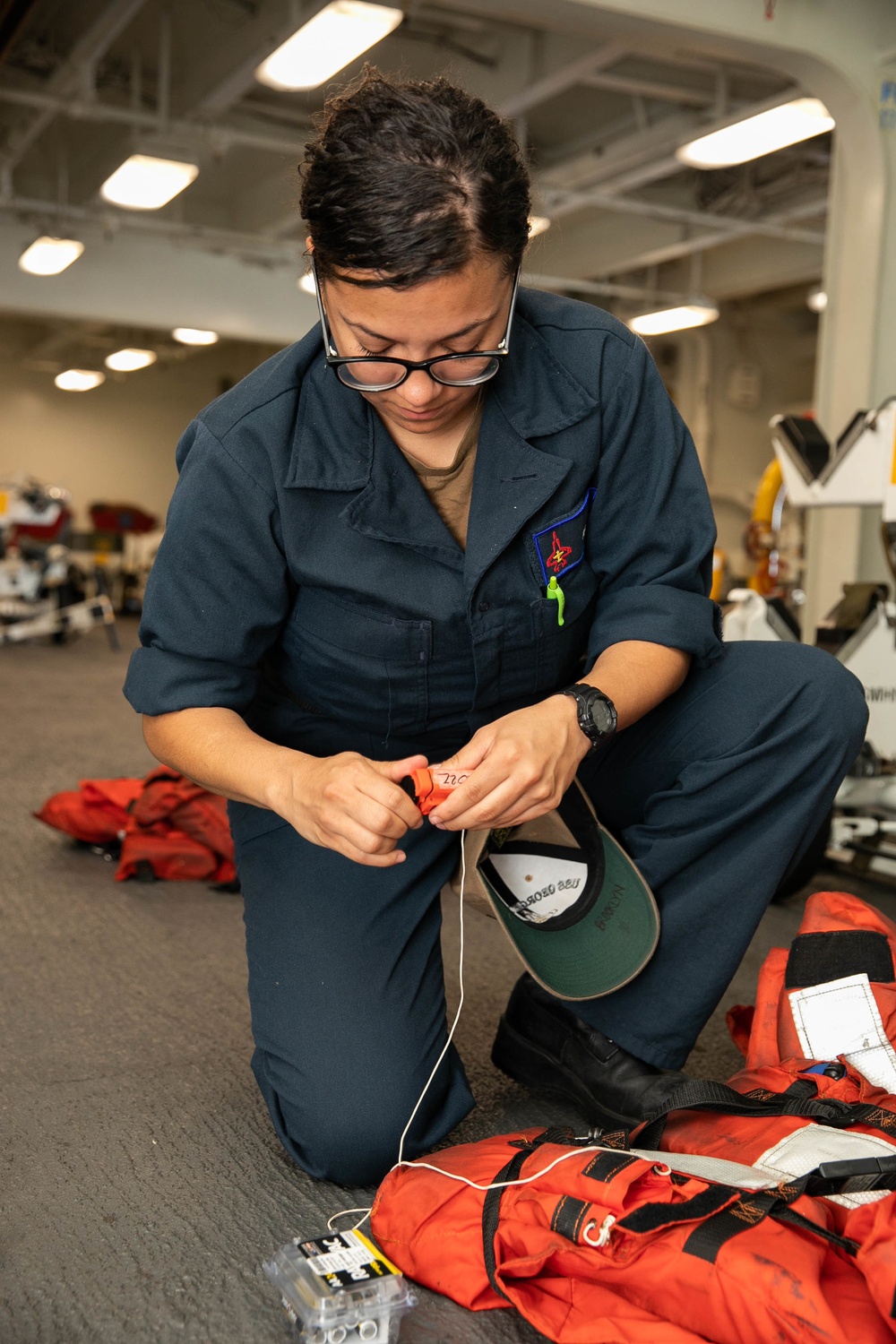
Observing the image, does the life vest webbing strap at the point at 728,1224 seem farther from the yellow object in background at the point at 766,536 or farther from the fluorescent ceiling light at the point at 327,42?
the fluorescent ceiling light at the point at 327,42

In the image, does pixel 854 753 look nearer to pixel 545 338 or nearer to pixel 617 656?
pixel 617 656

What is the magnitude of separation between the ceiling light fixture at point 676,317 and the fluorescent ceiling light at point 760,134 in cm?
316

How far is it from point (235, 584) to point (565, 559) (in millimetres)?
390

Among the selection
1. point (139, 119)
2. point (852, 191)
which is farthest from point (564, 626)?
point (139, 119)

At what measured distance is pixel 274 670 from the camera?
1.49m

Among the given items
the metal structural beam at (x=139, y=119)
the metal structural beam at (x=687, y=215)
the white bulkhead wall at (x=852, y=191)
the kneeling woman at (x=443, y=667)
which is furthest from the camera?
the metal structural beam at (x=687, y=215)

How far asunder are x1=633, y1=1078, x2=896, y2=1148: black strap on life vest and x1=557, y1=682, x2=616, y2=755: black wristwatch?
1.21ft

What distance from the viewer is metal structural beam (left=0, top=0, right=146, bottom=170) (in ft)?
16.9

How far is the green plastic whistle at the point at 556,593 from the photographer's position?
1.38m

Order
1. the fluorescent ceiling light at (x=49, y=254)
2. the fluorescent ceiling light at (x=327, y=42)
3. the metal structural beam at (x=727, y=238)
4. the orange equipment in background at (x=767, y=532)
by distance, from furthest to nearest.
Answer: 1. the metal structural beam at (x=727, y=238)
2. the fluorescent ceiling light at (x=49, y=254)
3. the fluorescent ceiling light at (x=327, y=42)
4. the orange equipment in background at (x=767, y=532)

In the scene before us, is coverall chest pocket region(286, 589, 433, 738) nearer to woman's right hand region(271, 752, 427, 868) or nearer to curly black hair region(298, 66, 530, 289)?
woman's right hand region(271, 752, 427, 868)

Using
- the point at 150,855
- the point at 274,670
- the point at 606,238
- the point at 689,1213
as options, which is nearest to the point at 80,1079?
the point at 274,670

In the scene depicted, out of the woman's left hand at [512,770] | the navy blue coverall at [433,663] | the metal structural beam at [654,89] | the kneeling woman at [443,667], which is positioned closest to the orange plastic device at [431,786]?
the woman's left hand at [512,770]

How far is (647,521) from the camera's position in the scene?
A: 1.42 m
